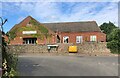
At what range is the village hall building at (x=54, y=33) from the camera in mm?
42344

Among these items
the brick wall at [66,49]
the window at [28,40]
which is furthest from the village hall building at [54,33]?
the brick wall at [66,49]

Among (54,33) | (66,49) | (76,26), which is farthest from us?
(76,26)

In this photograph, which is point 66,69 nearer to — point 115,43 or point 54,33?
point 115,43

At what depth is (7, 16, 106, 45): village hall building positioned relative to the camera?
42344mm

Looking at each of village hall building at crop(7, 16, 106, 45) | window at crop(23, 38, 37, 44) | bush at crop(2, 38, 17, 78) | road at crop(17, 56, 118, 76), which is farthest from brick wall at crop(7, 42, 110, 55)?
bush at crop(2, 38, 17, 78)

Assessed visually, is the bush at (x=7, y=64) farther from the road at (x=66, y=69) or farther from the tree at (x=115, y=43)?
the tree at (x=115, y=43)

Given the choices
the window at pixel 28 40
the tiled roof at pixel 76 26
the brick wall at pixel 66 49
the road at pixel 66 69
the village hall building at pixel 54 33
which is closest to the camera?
the road at pixel 66 69

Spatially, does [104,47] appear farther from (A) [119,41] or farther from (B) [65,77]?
(B) [65,77]

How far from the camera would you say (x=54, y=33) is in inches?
1651

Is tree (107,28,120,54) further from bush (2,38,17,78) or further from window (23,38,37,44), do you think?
bush (2,38,17,78)

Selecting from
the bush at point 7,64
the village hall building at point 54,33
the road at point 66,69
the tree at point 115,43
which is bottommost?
the road at point 66,69

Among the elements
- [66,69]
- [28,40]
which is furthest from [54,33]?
[66,69]

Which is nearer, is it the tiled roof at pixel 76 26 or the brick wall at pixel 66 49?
the brick wall at pixel 66 49

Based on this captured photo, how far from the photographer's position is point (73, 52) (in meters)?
33.2
